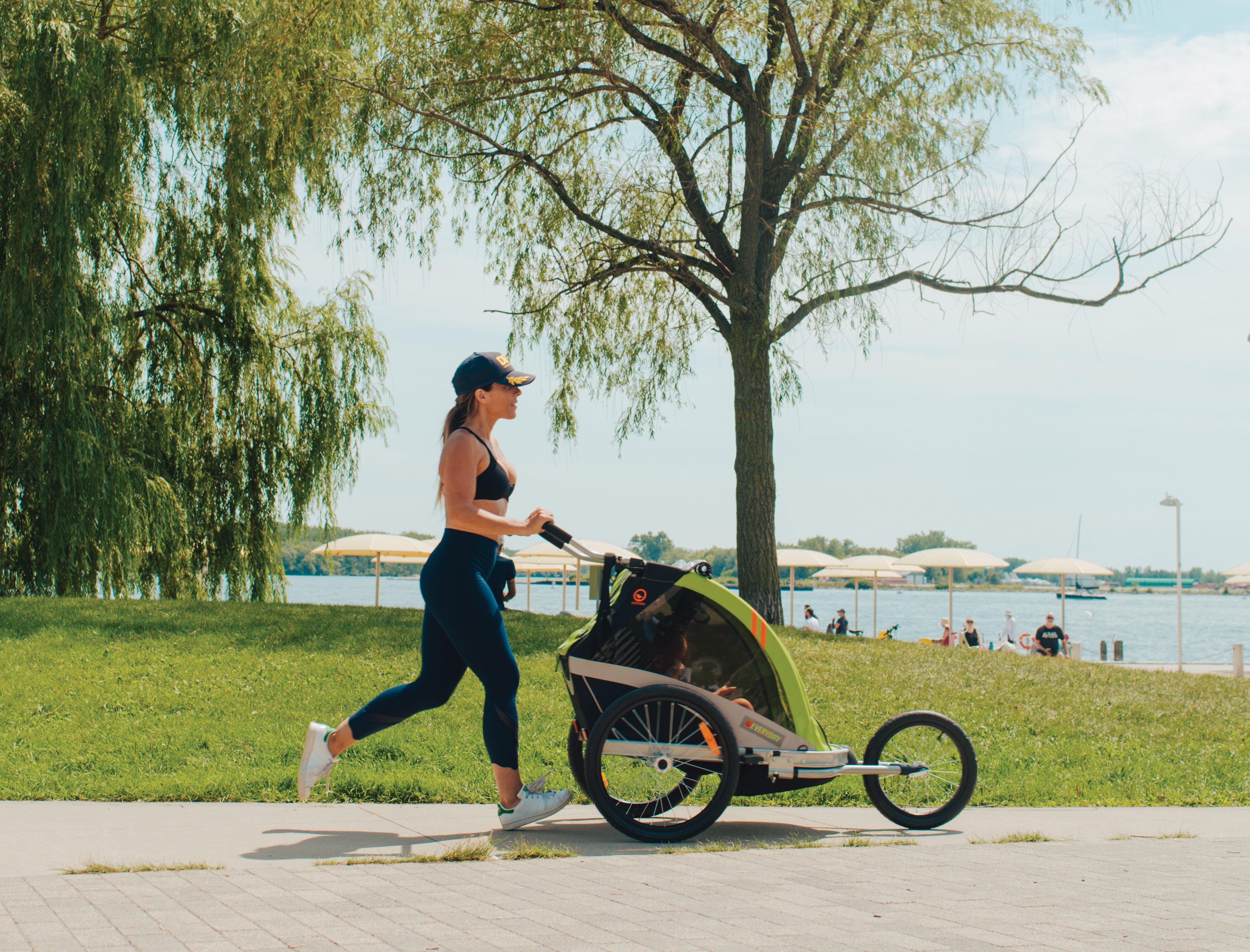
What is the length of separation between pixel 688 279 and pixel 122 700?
8994 millimetres

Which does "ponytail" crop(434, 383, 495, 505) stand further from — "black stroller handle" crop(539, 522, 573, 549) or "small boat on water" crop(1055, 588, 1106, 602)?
"small boat on water" crop(1055, 588, 1106, 602)

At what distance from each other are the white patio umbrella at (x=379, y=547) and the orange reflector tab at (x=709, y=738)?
63.8 feet

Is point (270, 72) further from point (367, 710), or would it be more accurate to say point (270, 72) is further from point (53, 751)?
point (367, 710)

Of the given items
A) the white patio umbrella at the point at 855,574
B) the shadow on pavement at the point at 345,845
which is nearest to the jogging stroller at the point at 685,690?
the shadow on pavement at the point at 345,845

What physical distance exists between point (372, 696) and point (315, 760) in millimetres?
3068

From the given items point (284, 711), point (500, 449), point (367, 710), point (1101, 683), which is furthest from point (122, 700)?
point (1101, 683)

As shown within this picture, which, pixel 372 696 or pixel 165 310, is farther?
pixel 165 310

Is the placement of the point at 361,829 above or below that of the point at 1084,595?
above

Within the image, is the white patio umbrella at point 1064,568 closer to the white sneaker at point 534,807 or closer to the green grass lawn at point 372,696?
the green grass lawn at point 372,696

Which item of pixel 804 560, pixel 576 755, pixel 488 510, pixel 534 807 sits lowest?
pixel 534 807

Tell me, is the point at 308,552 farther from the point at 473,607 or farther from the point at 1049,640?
the point at 1049,640

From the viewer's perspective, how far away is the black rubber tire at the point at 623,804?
4.71 metres

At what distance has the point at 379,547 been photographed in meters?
25.0

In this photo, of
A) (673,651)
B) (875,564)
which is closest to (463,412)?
(673,651)
